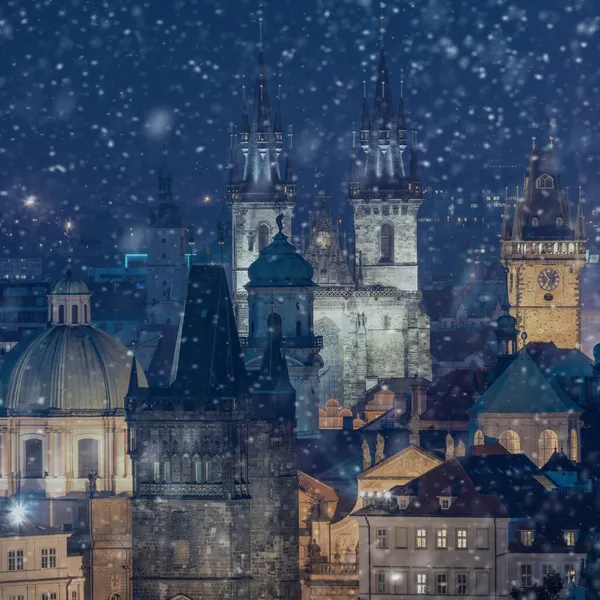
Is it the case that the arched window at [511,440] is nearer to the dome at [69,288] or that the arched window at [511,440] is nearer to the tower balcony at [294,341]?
the tower balcony at [294,341]

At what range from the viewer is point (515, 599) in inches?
3844

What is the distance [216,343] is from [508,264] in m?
86.2

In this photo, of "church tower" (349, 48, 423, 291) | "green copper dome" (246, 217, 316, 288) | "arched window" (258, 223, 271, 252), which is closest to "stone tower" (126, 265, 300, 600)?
"green copper dome" (246, 217, 316, 288)

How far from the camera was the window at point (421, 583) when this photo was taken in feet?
372

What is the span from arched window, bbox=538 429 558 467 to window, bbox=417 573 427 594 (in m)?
28.0

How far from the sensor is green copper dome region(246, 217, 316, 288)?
152 m

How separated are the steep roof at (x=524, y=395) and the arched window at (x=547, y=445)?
110 centimetres

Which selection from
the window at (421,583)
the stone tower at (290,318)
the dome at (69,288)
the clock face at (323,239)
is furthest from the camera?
the clock face at (323,239)

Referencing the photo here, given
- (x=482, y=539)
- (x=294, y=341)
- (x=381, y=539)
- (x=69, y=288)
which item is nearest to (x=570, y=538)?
(x=482, y=539)

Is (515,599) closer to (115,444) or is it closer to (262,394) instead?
(262,394)

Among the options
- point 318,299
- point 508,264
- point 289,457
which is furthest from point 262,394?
point 508,264

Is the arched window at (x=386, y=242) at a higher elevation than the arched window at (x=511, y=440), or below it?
higher

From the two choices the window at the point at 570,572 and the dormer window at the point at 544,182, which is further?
the dormer window at the point at 544,182

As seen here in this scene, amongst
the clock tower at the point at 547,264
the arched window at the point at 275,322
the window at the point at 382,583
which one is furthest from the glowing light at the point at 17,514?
the clock tower at the point at 547,264
